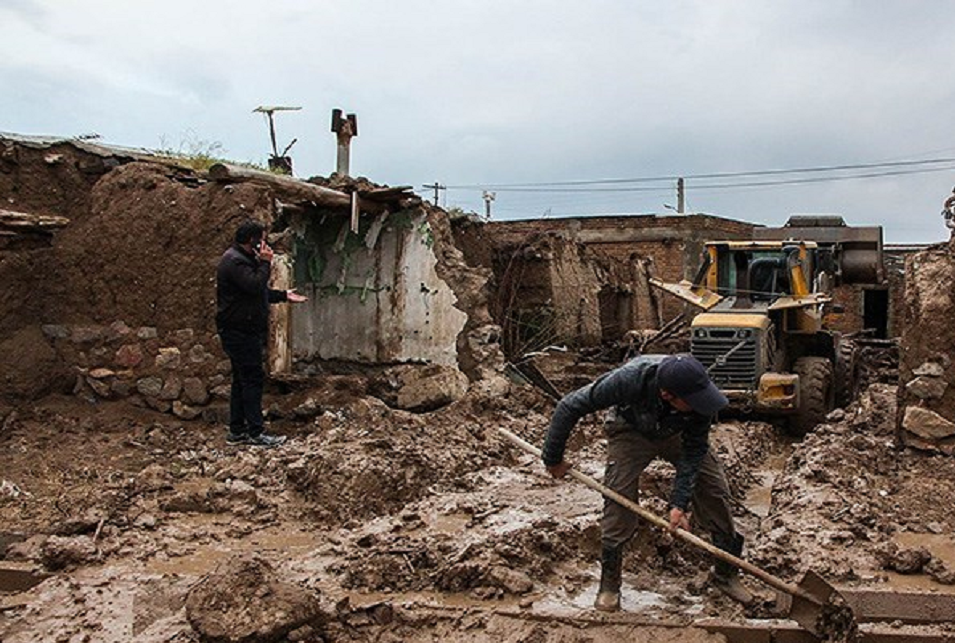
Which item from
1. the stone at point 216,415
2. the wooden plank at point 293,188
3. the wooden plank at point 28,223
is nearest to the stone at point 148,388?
the stone at point 216,415

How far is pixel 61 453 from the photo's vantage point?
24.6 feet

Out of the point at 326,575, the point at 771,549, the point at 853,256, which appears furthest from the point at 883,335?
the point at 326,575

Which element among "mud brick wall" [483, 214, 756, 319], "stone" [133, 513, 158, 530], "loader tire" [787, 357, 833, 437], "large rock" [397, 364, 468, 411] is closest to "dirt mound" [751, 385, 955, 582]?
"loader tire" [787, 357, 833, 437]

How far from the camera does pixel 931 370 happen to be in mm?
7672

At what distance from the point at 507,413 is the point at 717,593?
509 cm

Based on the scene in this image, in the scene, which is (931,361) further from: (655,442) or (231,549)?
(231,549)

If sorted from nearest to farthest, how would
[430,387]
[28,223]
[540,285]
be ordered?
[28,223], [430,387], [540,285]

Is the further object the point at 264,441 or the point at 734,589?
the point at 264,441

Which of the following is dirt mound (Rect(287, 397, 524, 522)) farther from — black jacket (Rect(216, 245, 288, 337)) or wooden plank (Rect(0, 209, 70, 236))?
wooden plank (Rect(0, 209, 70, 236))

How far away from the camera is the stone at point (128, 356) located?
27.8 feet

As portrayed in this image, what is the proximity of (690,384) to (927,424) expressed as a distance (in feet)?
13.0

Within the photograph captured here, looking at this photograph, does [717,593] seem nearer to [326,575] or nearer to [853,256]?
[326,575]

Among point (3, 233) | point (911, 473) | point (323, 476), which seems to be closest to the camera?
point (323, 476)

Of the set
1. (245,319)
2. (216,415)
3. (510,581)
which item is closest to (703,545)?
(510,581)
